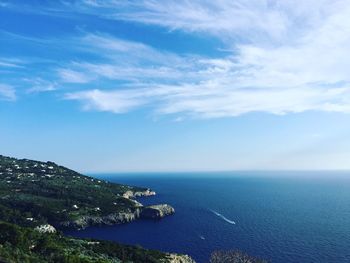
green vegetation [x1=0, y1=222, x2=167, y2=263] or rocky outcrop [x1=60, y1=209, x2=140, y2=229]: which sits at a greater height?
green vegetation [x1=0, y1=222, x2=167, y2=263]

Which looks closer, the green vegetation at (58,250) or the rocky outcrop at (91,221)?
the green vegetation at (58,250)

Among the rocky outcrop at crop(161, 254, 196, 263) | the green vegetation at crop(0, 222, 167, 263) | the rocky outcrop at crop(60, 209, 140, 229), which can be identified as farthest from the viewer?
the rocky outcrop at crop(60, 209, 140, 229)

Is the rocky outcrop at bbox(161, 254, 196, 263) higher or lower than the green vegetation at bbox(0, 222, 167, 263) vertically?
lower

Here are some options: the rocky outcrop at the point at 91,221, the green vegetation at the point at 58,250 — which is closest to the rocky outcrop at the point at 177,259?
the green vegetation at the point at 58,250

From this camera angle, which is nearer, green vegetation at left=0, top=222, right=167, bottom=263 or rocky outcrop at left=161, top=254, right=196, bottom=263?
green vegetation at left=0, top=222, right=167, bottom=263

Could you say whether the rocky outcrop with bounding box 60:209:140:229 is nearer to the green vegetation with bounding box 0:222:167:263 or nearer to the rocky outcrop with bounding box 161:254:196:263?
the green vegetation with bounding box 0:222:167:263

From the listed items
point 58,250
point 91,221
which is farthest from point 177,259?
point 91,221

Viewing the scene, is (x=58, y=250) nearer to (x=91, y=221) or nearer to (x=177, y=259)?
(x=177, y=259)

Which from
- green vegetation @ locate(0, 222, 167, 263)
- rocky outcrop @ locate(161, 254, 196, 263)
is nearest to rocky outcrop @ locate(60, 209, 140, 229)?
green vegetation @ locate(0, 222, 167, 263)

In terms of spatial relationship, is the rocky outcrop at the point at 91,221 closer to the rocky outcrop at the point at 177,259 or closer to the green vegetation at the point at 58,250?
the green vegetation at the point at 58,250

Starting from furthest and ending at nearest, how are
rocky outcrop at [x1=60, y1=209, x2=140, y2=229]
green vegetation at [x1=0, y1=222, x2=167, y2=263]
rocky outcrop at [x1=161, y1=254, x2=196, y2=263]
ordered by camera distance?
rocky outcrop at [x1=60, y1=209, x2=140, y2=229] → rocky outcrop at [x1=161, y1=254, x2=196, y2=263] → green vegetation at [x1=0, y1=222, x2=167, y2=263]
